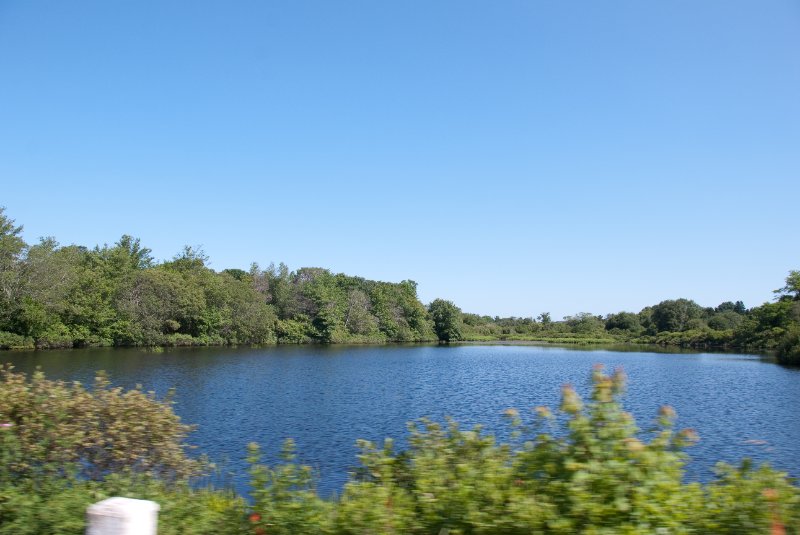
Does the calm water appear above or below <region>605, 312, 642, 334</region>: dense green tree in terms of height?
below

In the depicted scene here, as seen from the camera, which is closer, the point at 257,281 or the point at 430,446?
the point at 430,446

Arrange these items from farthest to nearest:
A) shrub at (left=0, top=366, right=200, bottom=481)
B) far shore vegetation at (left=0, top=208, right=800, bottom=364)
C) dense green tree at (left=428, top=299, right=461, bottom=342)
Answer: dense green tree at (left=428, top=299, right=461, bottom=342), far shore vegetation at (left=0, top=208, right=800, bottom=364), shrub at (left=0, top=366, right=200, bottom=481)

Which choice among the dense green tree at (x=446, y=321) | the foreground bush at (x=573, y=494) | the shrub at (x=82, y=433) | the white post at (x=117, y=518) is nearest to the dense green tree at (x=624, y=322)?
the dense green tree at (x=446, y=321)

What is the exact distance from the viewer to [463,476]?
494cm

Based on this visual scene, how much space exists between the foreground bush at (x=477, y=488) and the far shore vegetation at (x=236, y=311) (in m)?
55.9

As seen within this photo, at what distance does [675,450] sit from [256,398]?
26036mm

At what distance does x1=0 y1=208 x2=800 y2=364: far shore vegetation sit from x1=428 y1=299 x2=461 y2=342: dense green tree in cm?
24

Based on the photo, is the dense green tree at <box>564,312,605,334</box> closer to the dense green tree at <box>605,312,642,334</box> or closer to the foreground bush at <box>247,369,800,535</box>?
the dense green tree at <box>605,312,642,334</box>

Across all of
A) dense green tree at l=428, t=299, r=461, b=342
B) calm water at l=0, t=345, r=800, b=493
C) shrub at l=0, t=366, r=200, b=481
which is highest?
dense green tree at l=428, t=299, r=461, b=342

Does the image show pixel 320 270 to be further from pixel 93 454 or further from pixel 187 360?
pixel 93 454

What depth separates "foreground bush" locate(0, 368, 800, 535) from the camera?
3980 mm

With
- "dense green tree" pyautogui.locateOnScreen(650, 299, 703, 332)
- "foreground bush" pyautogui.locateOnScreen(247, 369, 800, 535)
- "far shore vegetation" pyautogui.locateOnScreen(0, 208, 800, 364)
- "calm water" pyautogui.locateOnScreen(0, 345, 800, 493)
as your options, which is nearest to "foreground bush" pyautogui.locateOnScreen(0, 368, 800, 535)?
"foreground bush" pyautogui.locateOnScreen(247, 369, 800, 535)

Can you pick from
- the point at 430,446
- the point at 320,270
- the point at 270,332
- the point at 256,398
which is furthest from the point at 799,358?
the point at 320,270

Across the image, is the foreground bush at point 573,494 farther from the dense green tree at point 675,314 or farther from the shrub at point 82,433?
the dense green tree at point 675,314
